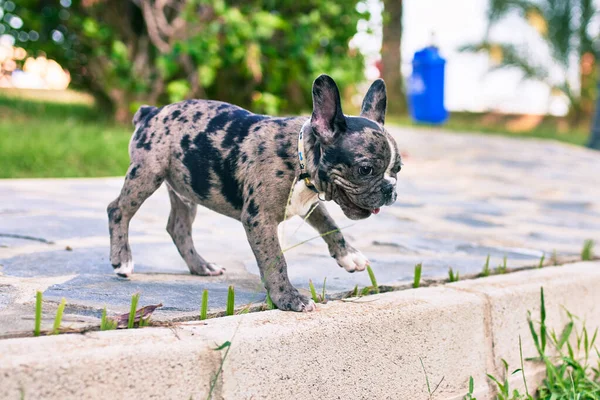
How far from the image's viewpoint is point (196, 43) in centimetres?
881

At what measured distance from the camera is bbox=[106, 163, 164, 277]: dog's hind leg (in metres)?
3.15

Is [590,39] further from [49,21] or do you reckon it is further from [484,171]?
[49,21]

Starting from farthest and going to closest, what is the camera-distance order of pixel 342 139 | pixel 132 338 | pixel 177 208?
pixel 177 208 < pixel 342 139 < pixel 132 338

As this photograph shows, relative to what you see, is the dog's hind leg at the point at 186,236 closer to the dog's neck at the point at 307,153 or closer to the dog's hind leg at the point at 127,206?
the dog's hind leg at the point at 127,206

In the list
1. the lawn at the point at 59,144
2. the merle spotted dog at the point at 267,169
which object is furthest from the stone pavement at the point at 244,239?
the lawn at the point at 59,144

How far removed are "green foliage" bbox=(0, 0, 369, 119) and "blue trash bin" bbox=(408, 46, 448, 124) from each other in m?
4.07

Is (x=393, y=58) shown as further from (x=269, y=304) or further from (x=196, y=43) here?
(x=269, y=304)

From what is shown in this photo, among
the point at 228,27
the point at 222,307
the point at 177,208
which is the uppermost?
the point at 228,27

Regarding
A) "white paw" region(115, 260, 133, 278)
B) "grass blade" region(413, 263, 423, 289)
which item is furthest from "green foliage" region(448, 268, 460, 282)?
"white paw" region(115, 260, 133, 278)

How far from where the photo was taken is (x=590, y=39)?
1750cm

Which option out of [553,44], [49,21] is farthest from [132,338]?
[553,44]

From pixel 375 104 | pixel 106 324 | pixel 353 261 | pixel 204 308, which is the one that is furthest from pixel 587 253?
pixel 106 324

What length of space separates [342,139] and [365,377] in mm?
911

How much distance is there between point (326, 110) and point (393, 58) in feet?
50.3
